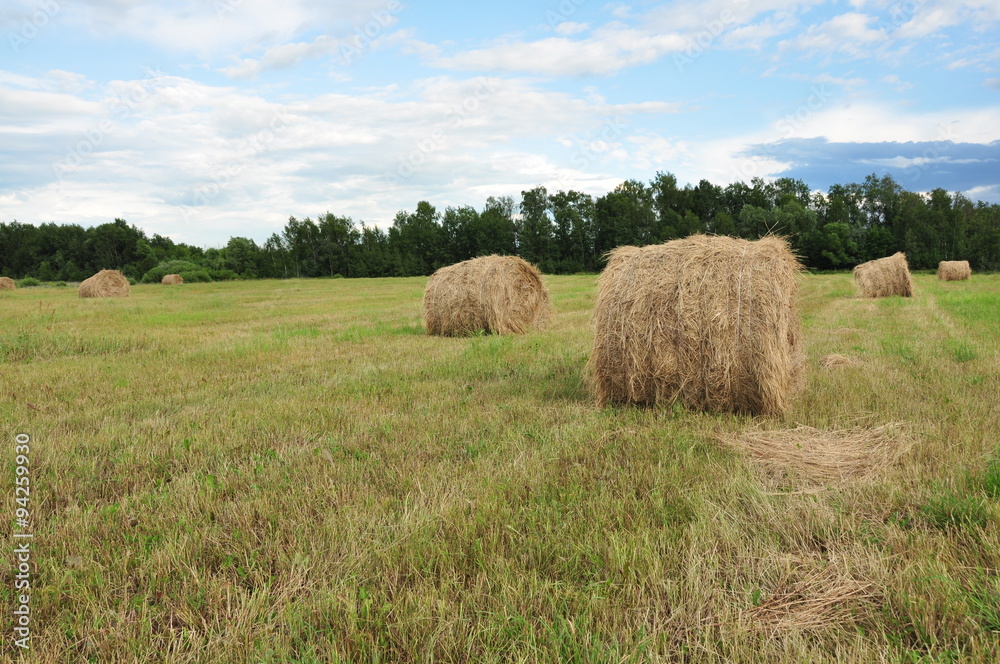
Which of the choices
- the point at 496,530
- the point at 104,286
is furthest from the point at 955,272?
the point at 104,286

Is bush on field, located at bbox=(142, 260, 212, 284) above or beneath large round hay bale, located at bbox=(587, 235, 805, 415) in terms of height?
above

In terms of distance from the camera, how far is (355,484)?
4.22 meters

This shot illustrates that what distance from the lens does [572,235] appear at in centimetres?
6981

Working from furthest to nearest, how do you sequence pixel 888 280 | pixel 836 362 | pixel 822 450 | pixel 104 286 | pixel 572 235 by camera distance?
pixel 572 235 < pixel 104 286 < pixel 888 280 < pixel 836 362 < pixel 822 450

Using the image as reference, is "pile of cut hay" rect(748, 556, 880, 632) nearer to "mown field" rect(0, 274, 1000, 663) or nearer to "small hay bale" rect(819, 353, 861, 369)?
"mown field" rect(0, 274, 1000, 663)

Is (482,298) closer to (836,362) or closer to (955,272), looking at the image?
(836,362)

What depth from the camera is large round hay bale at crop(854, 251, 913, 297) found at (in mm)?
22250

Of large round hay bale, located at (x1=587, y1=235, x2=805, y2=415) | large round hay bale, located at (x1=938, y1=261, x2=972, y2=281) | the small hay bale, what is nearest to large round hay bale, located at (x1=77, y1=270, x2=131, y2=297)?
large round hay bale, located at (x1=587, y1=235, x2=805, y2=415)

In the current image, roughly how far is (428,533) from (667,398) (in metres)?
3.70

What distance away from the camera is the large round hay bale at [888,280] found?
22.2m

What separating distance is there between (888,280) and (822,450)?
853 inches

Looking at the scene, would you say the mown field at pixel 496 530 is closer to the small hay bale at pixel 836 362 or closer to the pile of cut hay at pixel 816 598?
the pile of cut hay at pixel 816 598

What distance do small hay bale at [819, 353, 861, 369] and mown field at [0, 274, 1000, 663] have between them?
3.60 ft

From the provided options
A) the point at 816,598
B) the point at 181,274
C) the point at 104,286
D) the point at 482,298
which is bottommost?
the point at 816,598
